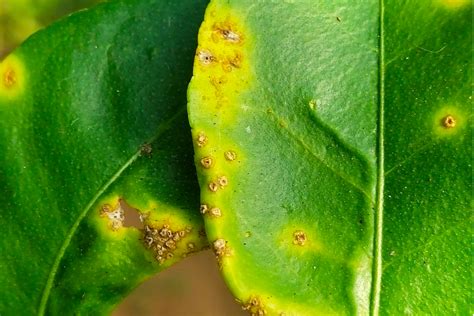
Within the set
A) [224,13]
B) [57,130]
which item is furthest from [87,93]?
[224,13]

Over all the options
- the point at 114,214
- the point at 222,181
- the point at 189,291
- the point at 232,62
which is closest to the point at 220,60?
the point at 232,62

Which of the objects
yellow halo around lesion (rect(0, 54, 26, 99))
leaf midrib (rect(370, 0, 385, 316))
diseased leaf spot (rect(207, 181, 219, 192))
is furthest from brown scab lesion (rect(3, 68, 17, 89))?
leaf midrib (rect(370, 0, 385, 316))

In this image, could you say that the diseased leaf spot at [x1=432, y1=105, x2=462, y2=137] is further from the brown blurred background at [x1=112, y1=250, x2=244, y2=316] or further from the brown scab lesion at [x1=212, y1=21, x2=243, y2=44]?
the brown blurred background at [x1=112, y1=250, x2=244, y2=316]

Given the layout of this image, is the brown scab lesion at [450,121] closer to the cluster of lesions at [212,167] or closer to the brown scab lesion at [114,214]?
the cluster of lesions at [212,167]

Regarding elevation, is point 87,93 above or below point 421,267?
above

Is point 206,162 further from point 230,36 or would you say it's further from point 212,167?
point 230,36

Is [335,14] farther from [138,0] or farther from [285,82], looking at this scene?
[138,0]

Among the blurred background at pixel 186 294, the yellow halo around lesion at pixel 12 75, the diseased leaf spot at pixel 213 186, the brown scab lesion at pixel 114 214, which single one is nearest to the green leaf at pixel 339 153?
the diseased leaf spot at pixel 213 186
